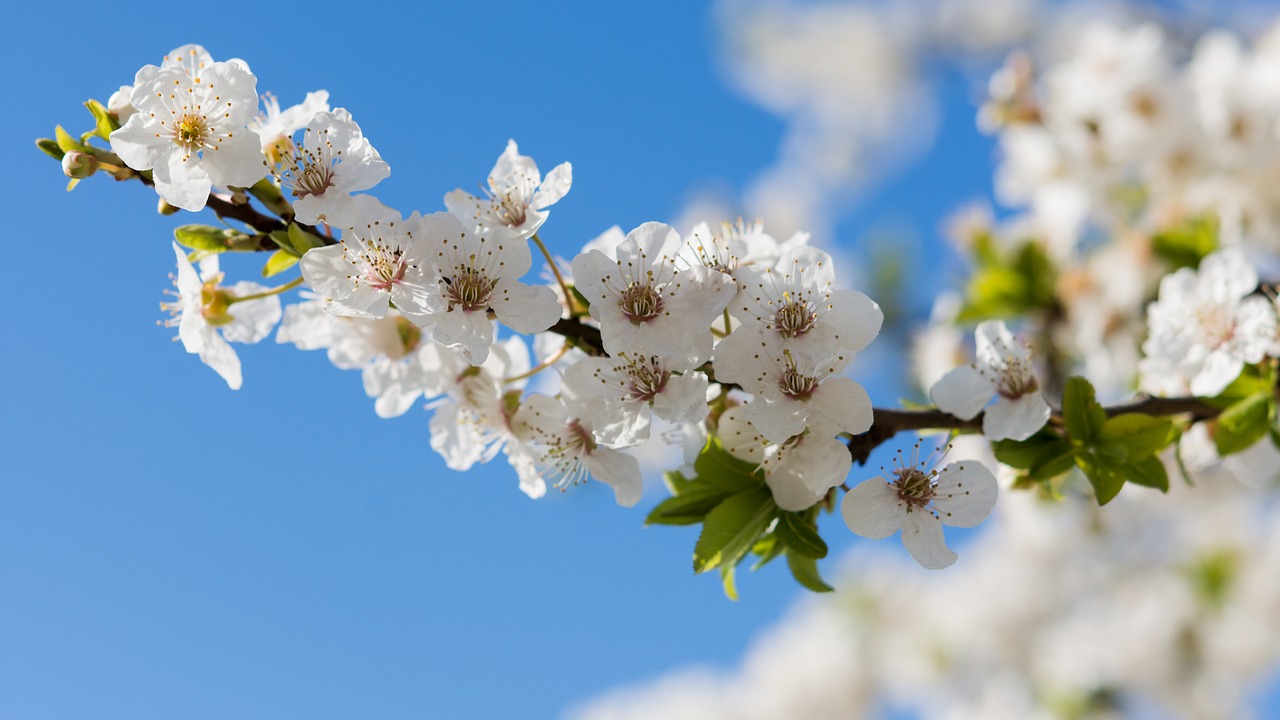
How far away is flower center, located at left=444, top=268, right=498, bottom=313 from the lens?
1.04 m

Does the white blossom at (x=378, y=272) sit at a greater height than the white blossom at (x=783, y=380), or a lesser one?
greater

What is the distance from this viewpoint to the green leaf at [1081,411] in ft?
4.01

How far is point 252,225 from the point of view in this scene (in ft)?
3.52

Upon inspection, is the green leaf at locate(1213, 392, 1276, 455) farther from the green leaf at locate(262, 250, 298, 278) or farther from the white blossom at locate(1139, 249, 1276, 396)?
the green leaf at locate(262, 250, 298, 278)

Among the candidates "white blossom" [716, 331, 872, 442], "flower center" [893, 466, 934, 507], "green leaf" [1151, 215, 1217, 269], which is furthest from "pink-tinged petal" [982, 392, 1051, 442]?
"green leaf" [1151, 215, 1217, 269]

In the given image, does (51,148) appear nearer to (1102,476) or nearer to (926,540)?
(926,540)

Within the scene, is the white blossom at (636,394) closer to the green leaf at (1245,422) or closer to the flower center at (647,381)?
the flower center at (647,381)

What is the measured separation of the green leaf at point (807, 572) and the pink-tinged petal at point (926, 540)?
0.48 feet

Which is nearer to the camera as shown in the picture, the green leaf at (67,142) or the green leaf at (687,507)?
the green leaf at (67,142)

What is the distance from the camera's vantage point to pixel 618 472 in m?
1.20

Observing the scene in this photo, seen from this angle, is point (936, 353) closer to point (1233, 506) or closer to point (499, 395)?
point (499, 395)

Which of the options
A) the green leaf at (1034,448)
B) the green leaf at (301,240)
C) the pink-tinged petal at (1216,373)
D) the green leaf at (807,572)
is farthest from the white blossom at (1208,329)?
the green leaf at (301,240)

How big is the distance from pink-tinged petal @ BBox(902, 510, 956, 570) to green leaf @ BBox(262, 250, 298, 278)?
0.75 meters

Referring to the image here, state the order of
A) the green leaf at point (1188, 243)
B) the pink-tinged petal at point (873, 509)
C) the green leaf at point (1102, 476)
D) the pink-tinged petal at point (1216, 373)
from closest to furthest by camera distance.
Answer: the pink-tinged petal at point (873, 509) < the green leaf at point (1102, 476) < the pink-tinged petal at point (1216, 373) < the green leaf at point (1188, 243)
